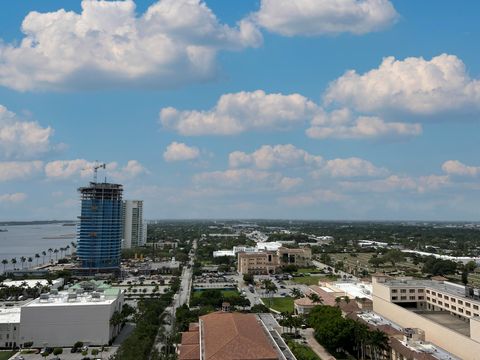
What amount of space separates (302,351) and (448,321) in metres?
12.3

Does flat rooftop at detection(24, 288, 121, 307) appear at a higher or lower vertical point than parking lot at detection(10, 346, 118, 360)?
higher

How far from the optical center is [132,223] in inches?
5615

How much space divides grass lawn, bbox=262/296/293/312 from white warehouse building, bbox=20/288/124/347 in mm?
22246

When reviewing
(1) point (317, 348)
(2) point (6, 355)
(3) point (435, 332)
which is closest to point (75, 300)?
(2) point (6, 355)

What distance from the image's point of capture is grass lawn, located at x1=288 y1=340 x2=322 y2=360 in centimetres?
3588

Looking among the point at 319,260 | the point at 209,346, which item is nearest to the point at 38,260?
the point at 319,260

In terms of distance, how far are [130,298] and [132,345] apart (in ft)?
101

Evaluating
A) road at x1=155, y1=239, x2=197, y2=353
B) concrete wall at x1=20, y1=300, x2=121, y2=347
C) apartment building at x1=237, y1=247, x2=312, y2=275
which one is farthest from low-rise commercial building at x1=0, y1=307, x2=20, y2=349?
apartment building at x1=237, y1=247, x2=312, y2=275

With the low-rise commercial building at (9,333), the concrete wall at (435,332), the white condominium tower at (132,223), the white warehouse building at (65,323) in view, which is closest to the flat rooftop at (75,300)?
the white warehouse building at (65,323)

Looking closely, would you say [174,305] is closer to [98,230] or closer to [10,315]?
[10,315]

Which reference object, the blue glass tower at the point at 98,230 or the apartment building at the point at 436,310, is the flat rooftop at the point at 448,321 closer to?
the apartment building at the point at 436,310

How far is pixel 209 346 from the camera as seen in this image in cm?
2978

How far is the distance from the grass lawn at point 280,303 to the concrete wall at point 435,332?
1445cm

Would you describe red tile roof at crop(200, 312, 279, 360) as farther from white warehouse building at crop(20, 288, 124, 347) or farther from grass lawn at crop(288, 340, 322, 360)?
white warehouse building at crop(20, 288, 124, 347)
